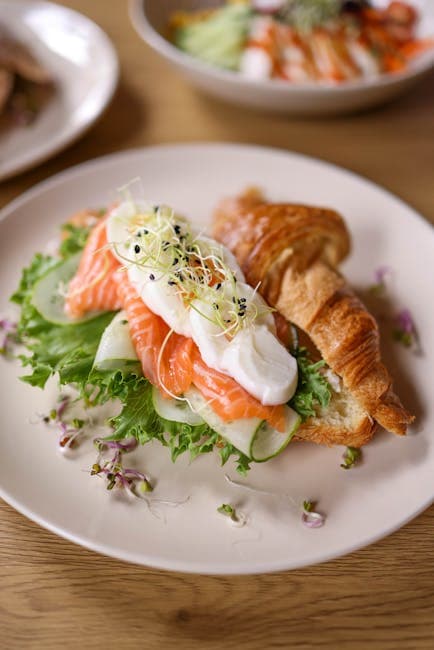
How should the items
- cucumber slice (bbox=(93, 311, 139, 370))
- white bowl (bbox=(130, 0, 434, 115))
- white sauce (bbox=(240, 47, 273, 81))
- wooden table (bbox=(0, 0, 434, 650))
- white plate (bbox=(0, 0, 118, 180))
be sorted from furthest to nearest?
white sauce (bbox=(240, 47, 273, 81)) < white plate (bbox=(0, 0, 118, 180)) < white bowl (bbox=(130, 0, 434, 115)) < cucumber slice (bbox=(93, 311, 139, 370)) < wooden table (bbox=(0, 0, 434, 650))

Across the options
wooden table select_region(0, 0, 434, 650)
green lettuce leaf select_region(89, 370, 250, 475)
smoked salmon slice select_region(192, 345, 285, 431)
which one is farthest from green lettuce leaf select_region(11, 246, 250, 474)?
wooden table select_region(0, 0, 434, 650)

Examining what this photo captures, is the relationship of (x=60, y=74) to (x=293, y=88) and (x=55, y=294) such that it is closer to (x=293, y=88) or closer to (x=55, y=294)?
(x=293, y=88)

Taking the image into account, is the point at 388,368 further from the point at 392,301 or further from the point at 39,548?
the point at 39,548

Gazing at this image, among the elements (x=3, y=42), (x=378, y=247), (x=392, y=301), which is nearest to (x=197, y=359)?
(x=392, y=301)

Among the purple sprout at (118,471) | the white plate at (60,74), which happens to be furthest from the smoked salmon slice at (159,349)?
the white plate at (60,74)

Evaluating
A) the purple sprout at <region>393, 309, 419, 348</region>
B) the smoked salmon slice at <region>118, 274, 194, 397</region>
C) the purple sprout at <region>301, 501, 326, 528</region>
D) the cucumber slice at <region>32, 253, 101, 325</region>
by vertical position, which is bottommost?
the cucumber slice at <region>32, 253, 101, 325</region>

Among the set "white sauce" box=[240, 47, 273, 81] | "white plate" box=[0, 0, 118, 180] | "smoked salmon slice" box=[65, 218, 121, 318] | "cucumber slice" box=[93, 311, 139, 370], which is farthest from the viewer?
"white sauce" box=[240, 47, 273, 81]

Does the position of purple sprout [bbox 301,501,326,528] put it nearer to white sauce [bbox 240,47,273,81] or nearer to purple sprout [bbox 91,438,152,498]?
purple sprout [bbox 91,438,152,498]
